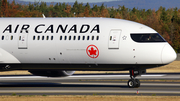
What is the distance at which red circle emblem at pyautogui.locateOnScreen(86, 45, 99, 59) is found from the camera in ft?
83.2

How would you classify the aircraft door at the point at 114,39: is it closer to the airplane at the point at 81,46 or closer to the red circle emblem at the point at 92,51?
the airplane at the point at 81,46

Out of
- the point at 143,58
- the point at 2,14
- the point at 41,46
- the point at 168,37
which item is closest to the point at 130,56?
the point at 143,58

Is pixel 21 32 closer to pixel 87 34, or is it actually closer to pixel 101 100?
pixel 87 34

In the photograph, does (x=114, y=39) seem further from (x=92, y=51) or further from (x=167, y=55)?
(x=167, y=55)

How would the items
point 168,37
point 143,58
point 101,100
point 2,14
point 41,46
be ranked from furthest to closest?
point 2,14 < point 168,37 < point 41,46 < point 143,58 < point 101,100

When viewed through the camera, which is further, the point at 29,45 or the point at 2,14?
the point at 2,14

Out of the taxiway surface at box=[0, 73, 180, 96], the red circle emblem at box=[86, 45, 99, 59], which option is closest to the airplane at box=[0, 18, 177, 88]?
the red circle emblem at box=[86, 45, 99, 59]

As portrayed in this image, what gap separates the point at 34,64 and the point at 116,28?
255 inches

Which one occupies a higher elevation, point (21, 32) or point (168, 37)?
point (21, 32)

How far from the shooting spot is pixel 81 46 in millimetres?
25625

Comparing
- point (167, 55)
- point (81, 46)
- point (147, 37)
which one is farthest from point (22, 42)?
point (167, 55)

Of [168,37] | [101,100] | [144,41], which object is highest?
[144,41]

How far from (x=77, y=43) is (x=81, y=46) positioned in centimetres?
36

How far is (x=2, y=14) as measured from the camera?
155250mm
